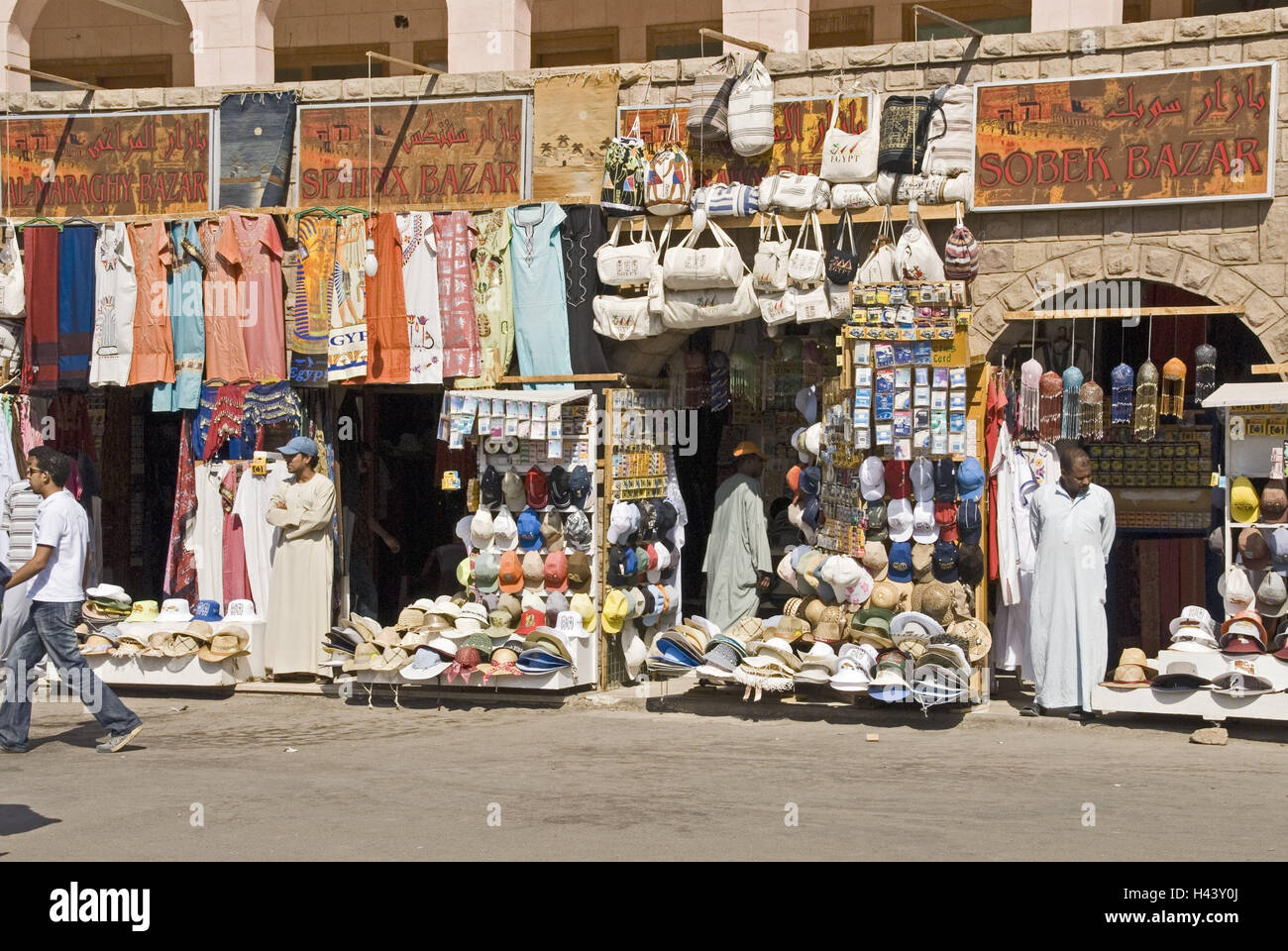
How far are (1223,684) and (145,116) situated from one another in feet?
29.8

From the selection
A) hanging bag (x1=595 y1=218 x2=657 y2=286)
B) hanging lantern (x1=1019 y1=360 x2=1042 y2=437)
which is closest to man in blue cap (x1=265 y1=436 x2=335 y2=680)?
hanging bag (x1=595 y1=218 x2=657 y2=286)

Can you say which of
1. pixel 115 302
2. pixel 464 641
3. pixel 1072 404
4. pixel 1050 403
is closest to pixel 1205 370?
pixel 1072 404

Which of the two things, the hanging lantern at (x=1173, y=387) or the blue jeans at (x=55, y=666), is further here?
the hanging lantern at (x=1173, y=387)

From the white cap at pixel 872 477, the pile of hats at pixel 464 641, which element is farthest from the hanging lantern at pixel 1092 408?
the pile of hats at pixel 464 641

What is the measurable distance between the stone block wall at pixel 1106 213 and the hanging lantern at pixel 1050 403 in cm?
48

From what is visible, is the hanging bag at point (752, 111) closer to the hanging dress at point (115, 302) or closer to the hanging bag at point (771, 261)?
the hanging bag at point (771, 261)

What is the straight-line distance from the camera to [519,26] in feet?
46.4

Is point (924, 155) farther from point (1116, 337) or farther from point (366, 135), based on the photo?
point (366, 135)

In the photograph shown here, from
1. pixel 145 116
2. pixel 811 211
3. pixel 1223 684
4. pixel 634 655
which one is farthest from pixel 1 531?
pixel 1223 684

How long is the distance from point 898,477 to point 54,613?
17.6 feet

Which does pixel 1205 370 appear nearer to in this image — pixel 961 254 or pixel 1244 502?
pixel 1244 502

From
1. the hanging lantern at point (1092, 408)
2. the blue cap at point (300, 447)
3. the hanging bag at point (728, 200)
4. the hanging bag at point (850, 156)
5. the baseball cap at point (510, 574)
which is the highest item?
the hanging bag at point (850, 156)

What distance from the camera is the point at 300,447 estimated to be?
13.6 meters

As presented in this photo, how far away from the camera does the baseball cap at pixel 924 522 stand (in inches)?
473
